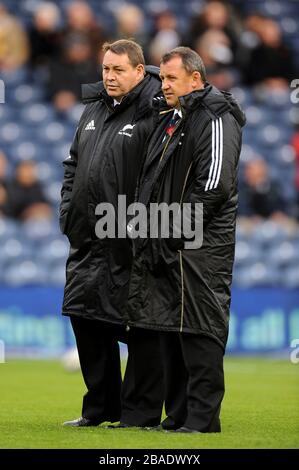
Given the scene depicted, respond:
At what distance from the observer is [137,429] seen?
7270mm

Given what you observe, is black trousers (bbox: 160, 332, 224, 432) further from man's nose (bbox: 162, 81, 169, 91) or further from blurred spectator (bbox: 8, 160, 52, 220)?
blurred spectator (bbox: 8, 160, 52, 220)

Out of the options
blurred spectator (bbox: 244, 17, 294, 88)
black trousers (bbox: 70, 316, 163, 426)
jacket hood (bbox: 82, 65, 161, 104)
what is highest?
blurred spectator (bbox: 244, 17, 294, 88)

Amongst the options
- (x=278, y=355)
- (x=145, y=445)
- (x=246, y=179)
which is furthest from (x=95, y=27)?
(x=145, y=445)

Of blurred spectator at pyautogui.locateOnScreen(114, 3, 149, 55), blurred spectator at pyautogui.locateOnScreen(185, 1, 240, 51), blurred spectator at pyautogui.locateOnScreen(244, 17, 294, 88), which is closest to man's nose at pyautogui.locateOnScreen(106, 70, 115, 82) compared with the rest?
blurred spectator at pyautogui.locateOnScreen(185, 1, 240, 51)

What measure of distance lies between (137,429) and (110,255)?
109cm

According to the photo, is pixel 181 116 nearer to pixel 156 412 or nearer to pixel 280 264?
pixel 156 412

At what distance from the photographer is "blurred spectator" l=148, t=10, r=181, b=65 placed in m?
18.0

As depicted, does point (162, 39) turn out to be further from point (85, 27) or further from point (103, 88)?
point (103, 88)

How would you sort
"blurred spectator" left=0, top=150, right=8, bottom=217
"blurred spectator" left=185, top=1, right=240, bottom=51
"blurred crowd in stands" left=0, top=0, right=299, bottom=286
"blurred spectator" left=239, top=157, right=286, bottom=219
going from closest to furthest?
"blurred spectator" left=0, top=150, right=8, bottom=217
"blurred spectator" left=239, top=157, right=286, bottom=219
"blurred crowd in stands" left=0, top=0, right=299, bottom=286
"blurred spectator" left=185, top=1, right=240, bottom=51

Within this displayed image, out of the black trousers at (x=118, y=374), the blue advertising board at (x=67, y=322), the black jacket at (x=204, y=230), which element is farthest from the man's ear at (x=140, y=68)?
the blue advertising board at (x=67, y=322)

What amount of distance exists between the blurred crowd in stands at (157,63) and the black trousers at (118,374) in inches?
362

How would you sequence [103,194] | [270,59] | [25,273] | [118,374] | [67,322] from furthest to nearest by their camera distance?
[270,59]
[25,273]
[67,322]
[118,374]
[103,194]

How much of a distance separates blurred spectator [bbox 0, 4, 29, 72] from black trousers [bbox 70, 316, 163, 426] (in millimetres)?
11038

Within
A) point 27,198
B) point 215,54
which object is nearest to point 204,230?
point 27,198
